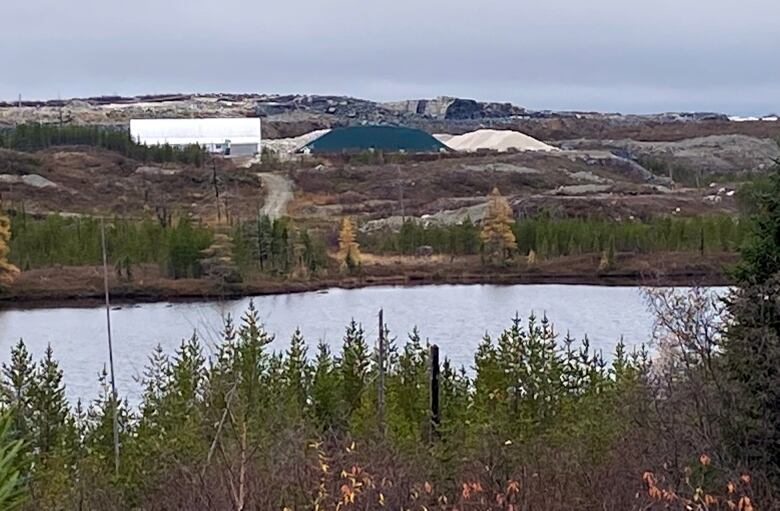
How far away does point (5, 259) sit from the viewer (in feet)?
141

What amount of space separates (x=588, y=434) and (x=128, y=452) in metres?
5.41

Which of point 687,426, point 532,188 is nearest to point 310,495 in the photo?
point 687,426

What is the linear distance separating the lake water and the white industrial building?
41.2 meters

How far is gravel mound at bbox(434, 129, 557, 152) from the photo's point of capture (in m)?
84.7

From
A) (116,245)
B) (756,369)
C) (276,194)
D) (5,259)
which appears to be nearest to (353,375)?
(756,369)

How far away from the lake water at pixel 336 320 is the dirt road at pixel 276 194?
1565cm

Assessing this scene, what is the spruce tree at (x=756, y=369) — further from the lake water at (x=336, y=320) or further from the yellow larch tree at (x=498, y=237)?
the yellow larch tree at (x=498, y=237)

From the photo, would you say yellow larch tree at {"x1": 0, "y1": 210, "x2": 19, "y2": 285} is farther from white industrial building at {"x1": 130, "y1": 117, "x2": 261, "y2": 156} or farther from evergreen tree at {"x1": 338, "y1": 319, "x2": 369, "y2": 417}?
white industrial building at {"x1": 130, "y1": 117, "x2": 261, "y2": 156}

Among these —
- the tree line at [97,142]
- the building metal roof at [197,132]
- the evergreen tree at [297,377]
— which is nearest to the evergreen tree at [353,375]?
the evergreen tree at [297,377]

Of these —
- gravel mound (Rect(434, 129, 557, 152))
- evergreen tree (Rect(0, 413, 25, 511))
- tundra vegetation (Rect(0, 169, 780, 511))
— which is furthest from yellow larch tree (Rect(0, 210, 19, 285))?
gravel mound (Rect(434, 129, 557, 152))

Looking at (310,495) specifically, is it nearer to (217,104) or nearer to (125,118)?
(125,118)

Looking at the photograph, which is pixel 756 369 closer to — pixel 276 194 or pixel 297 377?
pixel 297 377

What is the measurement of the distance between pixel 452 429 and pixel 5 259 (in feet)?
106

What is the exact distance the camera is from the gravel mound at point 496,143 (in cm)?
8469
